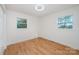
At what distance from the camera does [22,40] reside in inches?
61.1

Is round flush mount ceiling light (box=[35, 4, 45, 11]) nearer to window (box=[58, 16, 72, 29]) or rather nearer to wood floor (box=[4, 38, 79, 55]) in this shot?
window (box=[58, 16, 72, 29])

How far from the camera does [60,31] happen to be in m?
1.60

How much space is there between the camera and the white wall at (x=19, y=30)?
1457 millimetres

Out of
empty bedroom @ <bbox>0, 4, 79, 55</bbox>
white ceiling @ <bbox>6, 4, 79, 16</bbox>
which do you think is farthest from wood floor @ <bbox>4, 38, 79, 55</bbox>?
white ceiling @ <bbox>6, 4, 79, 16</bbox>

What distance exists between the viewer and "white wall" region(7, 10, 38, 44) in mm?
1457

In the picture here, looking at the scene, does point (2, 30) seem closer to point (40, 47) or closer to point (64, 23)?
point (40, 47)

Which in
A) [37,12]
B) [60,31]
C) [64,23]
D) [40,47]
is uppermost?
[37,12]

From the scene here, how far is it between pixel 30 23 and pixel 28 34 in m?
0.18

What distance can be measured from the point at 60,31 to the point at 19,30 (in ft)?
2.13

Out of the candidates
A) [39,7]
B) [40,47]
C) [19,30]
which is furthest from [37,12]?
[40,47]

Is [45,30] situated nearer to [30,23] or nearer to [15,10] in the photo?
[30,23]

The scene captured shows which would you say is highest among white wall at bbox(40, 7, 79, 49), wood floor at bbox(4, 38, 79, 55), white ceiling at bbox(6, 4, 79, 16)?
white ceiling at bbox(6, 4, 79, 16)

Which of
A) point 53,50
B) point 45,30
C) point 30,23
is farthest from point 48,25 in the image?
point 53,50

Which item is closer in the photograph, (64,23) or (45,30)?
(64,23)
